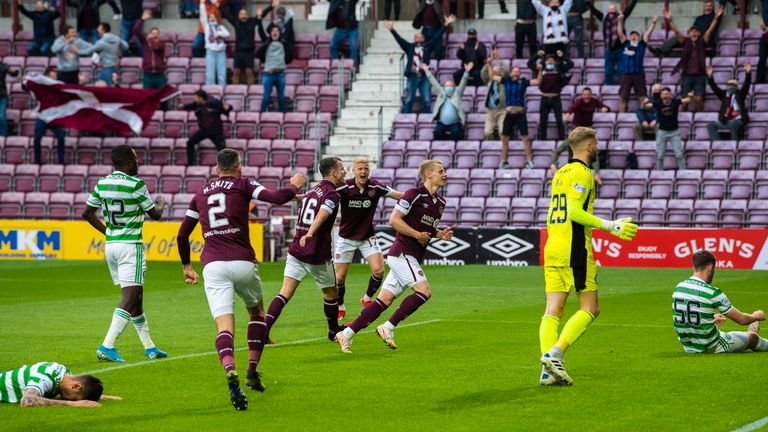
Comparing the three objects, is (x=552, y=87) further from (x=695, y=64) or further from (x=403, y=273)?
(x=403, y=273)

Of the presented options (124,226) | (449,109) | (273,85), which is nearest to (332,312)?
(124,226)

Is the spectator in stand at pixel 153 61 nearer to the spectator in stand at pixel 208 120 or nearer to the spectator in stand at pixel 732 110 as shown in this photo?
the spectator in stand at pixel 208 120

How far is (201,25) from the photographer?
3659 cm

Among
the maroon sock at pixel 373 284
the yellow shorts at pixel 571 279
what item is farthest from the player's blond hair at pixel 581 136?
the maroon sock at pixel 373 284

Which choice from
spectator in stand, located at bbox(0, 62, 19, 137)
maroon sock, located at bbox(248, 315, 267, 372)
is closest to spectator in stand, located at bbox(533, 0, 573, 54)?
spectator in stand, located at bbox(0, 62, 19, 137)

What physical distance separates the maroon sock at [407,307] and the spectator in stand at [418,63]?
65.7ft

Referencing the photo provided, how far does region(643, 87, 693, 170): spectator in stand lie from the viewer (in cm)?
2917

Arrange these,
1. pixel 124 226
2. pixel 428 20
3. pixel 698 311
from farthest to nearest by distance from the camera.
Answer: pixel 428 20
pixel 124 226
pixel 698 311

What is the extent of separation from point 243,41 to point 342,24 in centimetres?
287

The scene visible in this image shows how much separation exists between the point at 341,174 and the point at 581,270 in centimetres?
370

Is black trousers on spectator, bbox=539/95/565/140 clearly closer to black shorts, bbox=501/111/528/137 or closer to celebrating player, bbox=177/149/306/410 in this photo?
black shorts, bbox=501/111/528/137

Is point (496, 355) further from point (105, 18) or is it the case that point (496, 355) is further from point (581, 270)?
point (105, 18)

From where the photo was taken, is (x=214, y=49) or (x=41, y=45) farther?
(x=41, y=45)

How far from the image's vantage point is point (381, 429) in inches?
350
